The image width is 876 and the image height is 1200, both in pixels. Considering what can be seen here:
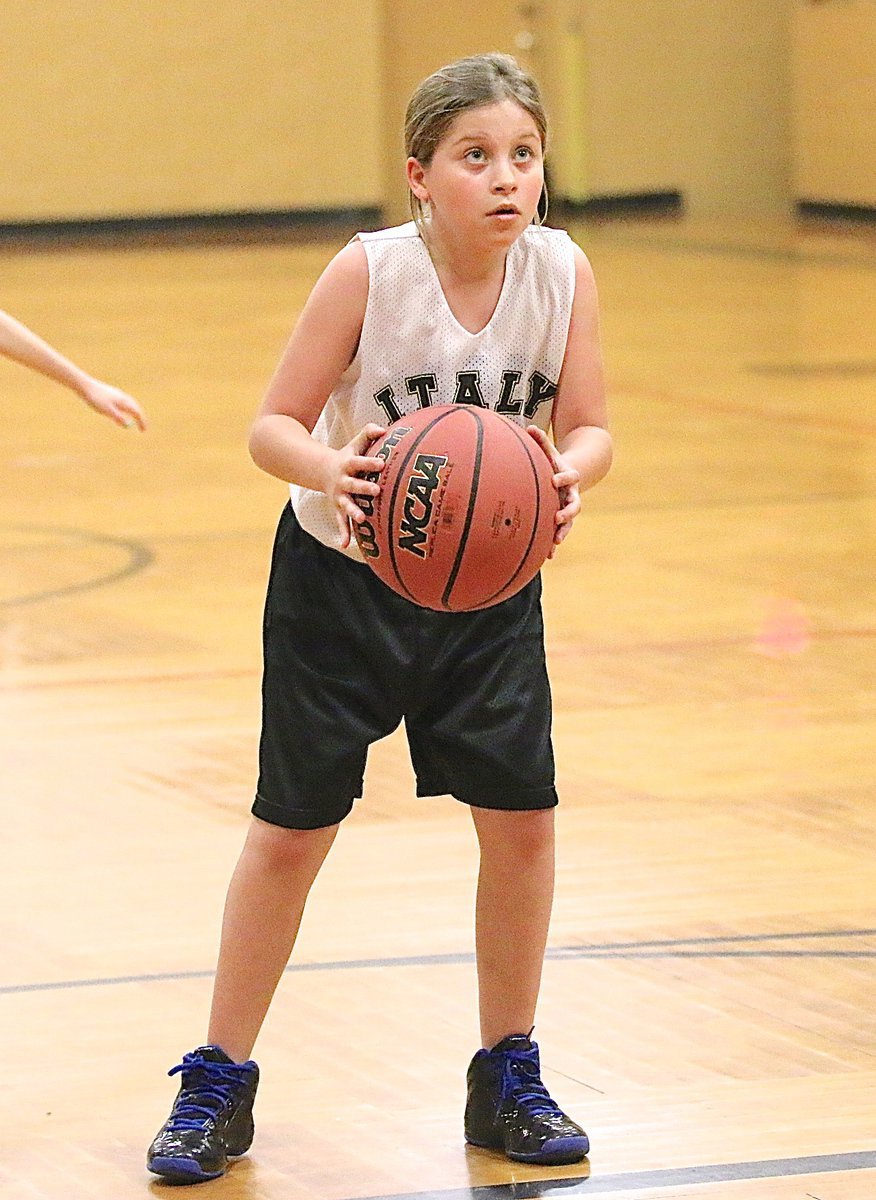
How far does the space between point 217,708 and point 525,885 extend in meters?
2.30

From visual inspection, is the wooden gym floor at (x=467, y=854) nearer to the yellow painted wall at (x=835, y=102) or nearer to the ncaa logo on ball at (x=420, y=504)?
the ncaa logo on ball at (x=420, y=504)

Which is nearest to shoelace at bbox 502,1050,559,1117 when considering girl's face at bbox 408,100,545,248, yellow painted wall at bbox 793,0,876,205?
girl's face at bbox 408,100,545,248

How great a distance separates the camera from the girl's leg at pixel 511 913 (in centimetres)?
281

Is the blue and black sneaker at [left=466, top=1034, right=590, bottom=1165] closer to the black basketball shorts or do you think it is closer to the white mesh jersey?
the black basketball shorts

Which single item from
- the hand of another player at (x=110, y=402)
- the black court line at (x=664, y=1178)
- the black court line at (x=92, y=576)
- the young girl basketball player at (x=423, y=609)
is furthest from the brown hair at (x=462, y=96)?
the black court line at (x=92, y=576)

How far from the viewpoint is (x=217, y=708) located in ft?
16.6

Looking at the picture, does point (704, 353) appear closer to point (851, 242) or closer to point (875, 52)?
point (851, 242)

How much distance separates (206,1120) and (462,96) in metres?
1.22

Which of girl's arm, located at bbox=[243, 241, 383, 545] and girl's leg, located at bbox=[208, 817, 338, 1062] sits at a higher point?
girl's arm, located at bbox=[243, 241, 383, 545]

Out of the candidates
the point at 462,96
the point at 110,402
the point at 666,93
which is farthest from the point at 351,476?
the point at 666,93

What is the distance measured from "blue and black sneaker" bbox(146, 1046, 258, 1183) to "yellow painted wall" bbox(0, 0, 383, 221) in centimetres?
1528

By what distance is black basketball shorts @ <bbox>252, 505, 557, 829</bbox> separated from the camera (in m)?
2.75

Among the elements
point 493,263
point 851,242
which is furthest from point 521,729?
point 851,242

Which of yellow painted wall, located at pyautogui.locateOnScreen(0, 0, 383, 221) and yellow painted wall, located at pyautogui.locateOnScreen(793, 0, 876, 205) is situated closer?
yellow painted wall, located at pyautogui.locateOnScreen(793, 0, 876, 205)
